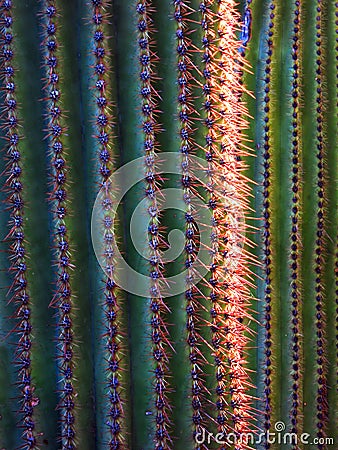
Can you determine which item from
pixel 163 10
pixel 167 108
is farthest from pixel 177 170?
pixel 163 10

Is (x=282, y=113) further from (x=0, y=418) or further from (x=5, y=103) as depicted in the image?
(x=0, y=418)

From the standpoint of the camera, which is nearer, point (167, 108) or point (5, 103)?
point (5, 103)

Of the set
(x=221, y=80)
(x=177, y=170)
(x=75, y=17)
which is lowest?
(x=177, y=170)

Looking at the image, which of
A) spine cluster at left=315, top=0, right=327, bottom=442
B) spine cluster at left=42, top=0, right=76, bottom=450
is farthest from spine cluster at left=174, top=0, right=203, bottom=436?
spine cluster at left=315, top=0, right=327, bottom=442

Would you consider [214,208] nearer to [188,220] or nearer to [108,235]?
[188,220]

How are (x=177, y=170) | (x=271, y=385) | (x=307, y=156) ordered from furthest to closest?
1. (x=307, y=156)
2. (x=271, y=385)
3. (x=177, y=170)

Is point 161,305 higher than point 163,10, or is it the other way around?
point 163,10

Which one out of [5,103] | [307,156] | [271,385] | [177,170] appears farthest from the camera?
[307,156]
